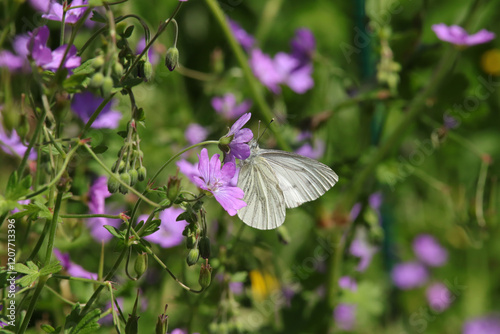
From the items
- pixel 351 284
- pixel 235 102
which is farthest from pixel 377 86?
pixel 351 284

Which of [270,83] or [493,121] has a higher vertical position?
[270,83]

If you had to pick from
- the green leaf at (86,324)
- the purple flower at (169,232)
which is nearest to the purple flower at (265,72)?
the purple flower at (169,232)

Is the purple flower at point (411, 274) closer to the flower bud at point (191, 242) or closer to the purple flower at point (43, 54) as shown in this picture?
the flower bud at point (191, 242)

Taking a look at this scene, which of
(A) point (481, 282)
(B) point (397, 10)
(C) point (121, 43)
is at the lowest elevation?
(A) point (481, 282)

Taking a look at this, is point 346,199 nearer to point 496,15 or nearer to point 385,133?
point 385,133

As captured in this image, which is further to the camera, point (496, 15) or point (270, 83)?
point (496, 15)

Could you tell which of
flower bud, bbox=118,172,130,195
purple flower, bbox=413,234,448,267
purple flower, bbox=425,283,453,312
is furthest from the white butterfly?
purple flower, bbox=413,234,448,267
